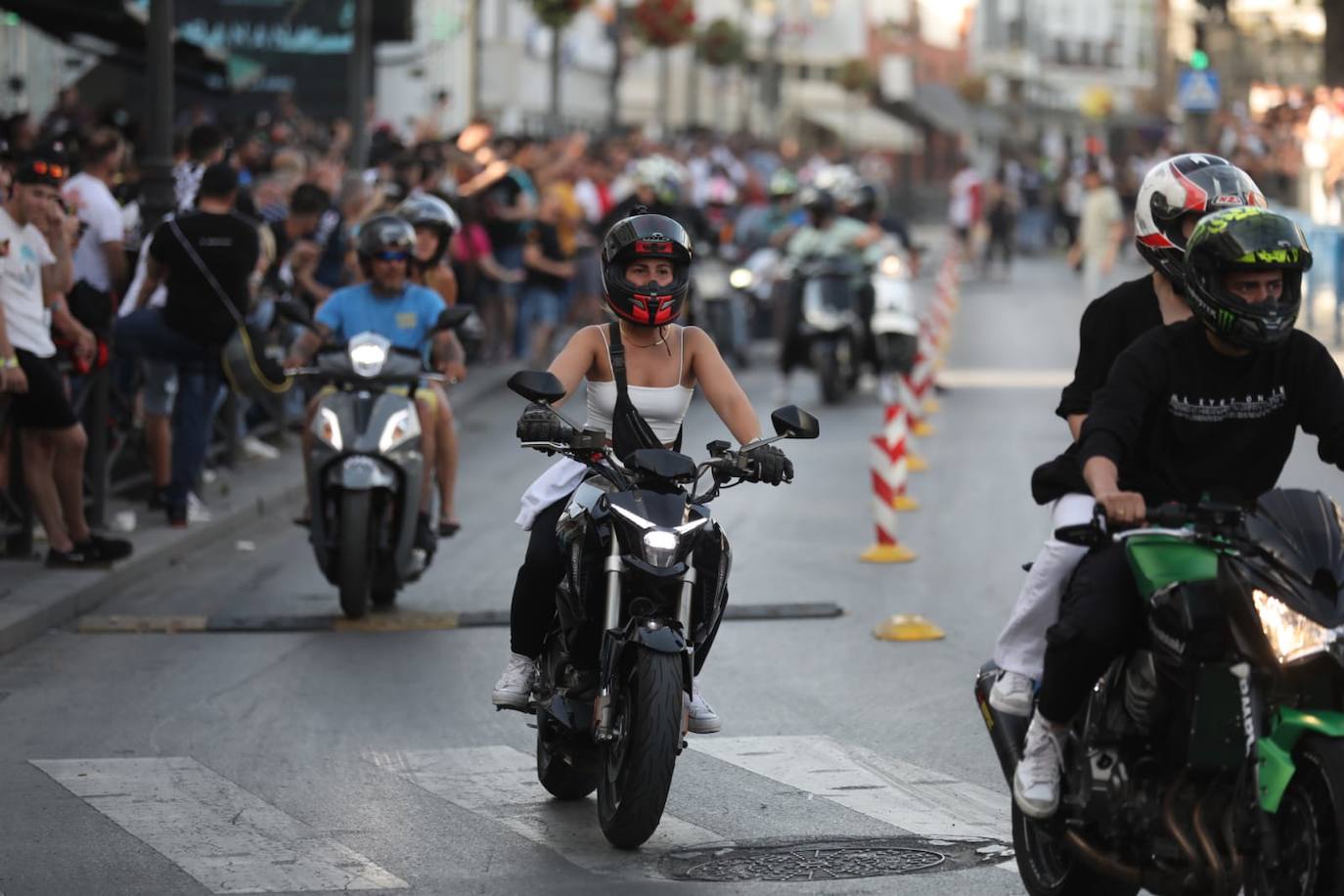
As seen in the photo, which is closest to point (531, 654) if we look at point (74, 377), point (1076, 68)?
point (74, 377)

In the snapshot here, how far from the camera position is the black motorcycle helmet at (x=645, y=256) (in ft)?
25.0

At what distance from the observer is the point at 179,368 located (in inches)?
553

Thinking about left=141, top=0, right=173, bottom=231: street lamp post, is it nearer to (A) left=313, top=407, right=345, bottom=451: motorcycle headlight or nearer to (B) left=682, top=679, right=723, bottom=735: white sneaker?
(A) left=313, top=407, right=345, bottom=451: motorcycle headlight

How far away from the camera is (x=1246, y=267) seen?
18.9 ft

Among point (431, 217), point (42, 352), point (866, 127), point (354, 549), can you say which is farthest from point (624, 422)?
point (866, 127)

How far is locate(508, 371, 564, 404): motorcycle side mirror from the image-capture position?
7.16 meters

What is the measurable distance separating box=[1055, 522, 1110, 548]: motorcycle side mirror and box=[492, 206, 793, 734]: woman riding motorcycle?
1.58m

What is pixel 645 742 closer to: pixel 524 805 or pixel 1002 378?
pixel 524 805

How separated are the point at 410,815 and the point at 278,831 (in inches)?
16.0

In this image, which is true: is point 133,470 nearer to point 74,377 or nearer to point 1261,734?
point 74,377

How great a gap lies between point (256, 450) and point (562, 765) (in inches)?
387

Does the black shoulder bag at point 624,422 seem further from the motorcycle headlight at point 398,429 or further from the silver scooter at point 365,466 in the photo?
the motorcycle headlight at point 398,429

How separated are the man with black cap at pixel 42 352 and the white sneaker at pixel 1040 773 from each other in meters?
6.41

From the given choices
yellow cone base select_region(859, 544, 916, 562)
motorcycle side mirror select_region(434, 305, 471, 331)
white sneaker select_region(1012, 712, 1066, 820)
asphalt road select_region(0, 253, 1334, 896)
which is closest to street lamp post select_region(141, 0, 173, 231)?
asphalt road select_region(0, 253, 1334, 896)
